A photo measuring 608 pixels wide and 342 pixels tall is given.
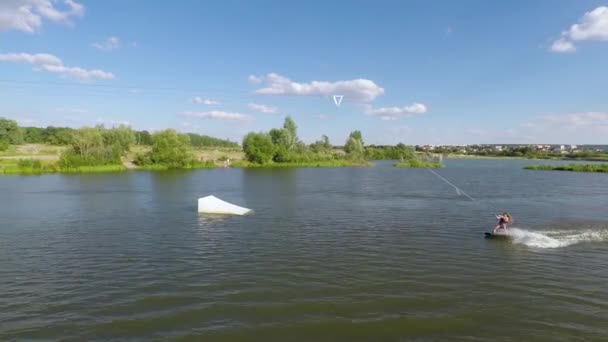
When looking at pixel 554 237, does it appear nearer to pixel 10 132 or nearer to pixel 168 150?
pixel 168 150

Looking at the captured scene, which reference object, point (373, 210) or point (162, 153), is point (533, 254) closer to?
point (373, 210)

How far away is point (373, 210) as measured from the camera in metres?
40.6

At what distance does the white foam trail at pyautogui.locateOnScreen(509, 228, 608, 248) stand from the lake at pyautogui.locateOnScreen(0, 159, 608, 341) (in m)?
0.14

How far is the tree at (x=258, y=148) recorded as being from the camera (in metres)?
138

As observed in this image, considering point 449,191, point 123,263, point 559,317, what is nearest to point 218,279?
point 123,263

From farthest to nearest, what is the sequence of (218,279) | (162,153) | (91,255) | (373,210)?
(162,153) → (373,210) → (91,255) → (218,279)

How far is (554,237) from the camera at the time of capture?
1102 inches

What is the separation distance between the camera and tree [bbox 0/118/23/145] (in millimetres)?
152113

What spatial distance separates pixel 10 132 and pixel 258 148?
104165 millimetres

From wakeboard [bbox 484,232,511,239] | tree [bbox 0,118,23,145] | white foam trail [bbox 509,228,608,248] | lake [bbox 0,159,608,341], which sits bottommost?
lake [bbox 0,159,608,341]

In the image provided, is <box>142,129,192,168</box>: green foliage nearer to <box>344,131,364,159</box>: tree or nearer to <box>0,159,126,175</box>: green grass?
<box>0,159,126,175</box>: green grass

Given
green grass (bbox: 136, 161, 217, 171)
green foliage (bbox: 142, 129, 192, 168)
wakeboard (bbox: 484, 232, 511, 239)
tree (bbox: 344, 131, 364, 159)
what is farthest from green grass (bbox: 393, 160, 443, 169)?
wakeboard (bbox: 484, 232, 511, 239)

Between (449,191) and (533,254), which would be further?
(449,191)

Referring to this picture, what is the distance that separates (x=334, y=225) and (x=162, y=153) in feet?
321
